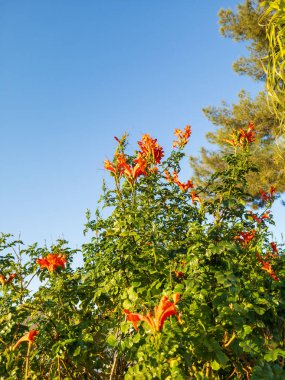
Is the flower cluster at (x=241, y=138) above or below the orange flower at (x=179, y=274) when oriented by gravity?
above

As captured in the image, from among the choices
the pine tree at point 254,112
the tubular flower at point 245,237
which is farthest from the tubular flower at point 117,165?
the pine tree at point 254,112

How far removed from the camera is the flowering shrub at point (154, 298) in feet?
7.86

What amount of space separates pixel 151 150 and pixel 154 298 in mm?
1481

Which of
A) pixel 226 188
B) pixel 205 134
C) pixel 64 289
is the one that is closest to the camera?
pixel 64 289

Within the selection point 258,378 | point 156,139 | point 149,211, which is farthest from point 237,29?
point 258,378

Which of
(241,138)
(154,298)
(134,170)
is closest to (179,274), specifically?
(154,298)

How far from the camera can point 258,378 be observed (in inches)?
88.7

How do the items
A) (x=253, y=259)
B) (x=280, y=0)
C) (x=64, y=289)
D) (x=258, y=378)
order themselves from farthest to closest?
(x=253, y=259), (x=64, y=289), (x=258, y=378), (x=280, y=0)

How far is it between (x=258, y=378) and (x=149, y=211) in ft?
4.65

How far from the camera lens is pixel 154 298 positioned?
275 cm

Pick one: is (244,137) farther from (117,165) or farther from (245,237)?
(117,165)

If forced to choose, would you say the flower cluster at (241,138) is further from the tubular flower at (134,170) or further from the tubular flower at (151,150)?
the tubular flower at (134,170)

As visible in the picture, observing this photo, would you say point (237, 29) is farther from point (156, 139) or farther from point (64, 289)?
point (64, 289)

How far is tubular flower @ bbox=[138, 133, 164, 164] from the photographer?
372 cm
